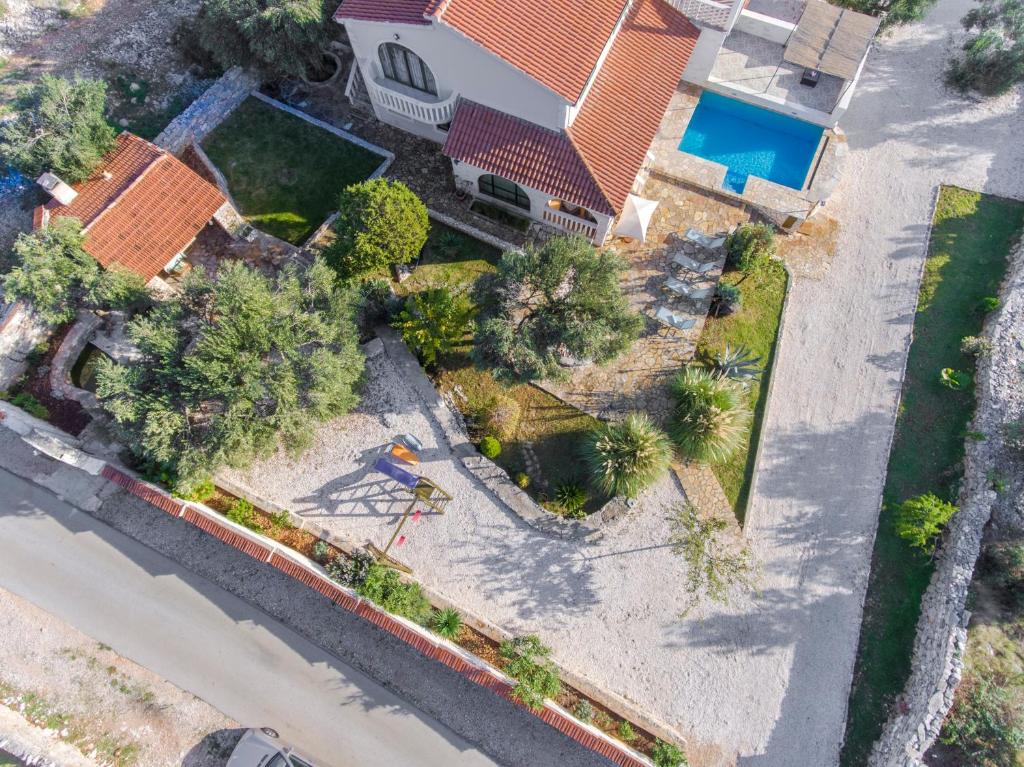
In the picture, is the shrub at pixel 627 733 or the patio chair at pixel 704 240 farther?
the patio chair at pixel 704 240

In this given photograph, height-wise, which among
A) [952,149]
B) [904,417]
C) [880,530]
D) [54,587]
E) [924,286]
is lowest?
[54,587]

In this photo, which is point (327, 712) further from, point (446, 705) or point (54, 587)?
point (54, 587)

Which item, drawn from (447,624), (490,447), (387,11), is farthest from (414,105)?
(447,624)

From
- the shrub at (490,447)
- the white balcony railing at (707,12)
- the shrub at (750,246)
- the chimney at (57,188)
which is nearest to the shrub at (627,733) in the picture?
the shrub at (490,447)

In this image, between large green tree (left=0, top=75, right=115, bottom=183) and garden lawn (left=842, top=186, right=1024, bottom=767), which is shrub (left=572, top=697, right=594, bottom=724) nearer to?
garden lawn (left=842, top=186, right=1024, bottom=767)

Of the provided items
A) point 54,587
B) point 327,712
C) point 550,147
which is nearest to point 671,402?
point 550,147

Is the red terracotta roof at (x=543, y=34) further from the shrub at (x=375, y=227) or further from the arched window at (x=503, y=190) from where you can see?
the shrub at (x=375, y=227)
